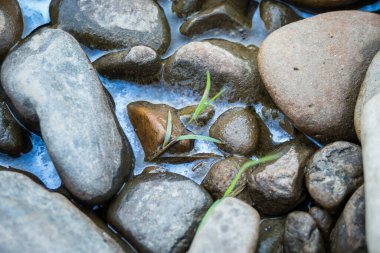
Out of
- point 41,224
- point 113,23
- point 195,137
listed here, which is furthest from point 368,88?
point 41,224

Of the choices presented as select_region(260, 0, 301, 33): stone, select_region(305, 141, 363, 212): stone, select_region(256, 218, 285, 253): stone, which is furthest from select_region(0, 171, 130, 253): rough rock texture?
select_region(260, 0, 301, 33): stone

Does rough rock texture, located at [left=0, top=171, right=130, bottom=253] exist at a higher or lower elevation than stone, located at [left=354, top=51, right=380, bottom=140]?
lower

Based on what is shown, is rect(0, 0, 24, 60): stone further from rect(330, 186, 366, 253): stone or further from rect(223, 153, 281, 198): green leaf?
rect(330, 186, 366, 253): stone

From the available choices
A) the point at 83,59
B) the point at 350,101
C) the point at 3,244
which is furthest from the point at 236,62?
the point at 3,244

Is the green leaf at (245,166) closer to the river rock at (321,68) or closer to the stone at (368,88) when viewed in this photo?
the river rock at (321,68)

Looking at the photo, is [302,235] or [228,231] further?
[302,235]

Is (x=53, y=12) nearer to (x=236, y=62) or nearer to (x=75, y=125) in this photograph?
(x=75, y=125)

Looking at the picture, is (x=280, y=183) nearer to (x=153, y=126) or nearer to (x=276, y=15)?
(x=153, y=126)
